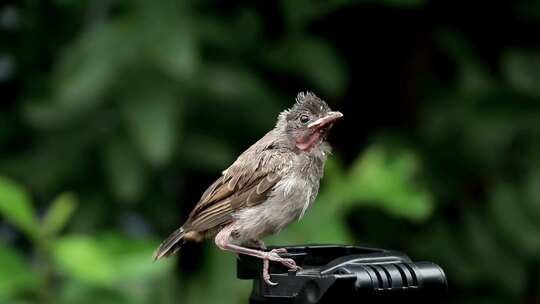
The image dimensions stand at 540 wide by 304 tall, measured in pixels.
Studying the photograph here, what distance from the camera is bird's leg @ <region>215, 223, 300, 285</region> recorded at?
103 inches

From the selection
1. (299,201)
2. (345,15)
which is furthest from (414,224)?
(299,201)

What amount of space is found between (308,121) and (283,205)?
0.86 ft

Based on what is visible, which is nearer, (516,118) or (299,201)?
(299,201)

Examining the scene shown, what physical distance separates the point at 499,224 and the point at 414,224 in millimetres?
491

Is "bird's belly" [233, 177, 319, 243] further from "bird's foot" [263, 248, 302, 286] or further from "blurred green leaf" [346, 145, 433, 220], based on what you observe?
"blurred green leaf" [346, 145, 433, 220]

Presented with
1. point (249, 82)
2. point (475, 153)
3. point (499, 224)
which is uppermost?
point (249, 82)

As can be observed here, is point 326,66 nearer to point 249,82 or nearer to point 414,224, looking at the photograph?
point 249,82

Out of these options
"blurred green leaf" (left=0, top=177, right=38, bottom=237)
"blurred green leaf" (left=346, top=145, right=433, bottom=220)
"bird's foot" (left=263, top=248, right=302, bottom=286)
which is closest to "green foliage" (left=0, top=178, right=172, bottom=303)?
"blurred green leaf" (left=0, top=177, right=38, bottom=237)

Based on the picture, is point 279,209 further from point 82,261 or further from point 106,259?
point 106,259

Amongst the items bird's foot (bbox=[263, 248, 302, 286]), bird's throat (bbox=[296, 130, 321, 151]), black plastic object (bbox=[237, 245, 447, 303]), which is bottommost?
black plastic object (bbox=[237, 245, 447, 303])

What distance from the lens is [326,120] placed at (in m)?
3.09

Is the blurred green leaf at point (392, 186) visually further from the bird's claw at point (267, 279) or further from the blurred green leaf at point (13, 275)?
the bird's claw at point (267, 279)

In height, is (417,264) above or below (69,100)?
below

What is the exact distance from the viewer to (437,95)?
624 cm
